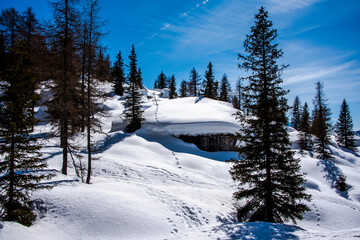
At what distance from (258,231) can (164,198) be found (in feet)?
17.0

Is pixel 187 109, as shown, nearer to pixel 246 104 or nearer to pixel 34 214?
pixel 246 104

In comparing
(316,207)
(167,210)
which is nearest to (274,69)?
(167,210)

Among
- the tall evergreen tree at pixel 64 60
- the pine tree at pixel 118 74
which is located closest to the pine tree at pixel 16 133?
the tall evergreen tree at pixel 64 60

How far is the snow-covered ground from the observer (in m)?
6.88

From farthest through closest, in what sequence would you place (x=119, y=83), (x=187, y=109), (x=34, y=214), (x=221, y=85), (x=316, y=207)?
1. (x=221, y=85)
2. (x=119, y=83)
3. (x=187, y=109)
4. (x=316, y=207)
5. (x=34, y=214)

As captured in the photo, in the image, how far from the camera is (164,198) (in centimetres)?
1005

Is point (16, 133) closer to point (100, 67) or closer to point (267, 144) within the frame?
point (100, 67)

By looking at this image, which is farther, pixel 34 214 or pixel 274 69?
pixel 274 69

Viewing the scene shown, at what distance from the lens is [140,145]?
20.1 meters

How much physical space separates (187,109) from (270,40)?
19144mm

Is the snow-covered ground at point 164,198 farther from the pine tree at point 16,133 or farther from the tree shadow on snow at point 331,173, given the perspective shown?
the pine tree at point 16,133

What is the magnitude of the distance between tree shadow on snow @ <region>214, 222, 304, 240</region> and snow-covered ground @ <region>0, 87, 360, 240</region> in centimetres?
4

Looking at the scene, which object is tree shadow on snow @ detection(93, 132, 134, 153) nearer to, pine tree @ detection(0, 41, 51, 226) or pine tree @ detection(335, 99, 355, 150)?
pine tree @ detection(0, 41, 51, 226)

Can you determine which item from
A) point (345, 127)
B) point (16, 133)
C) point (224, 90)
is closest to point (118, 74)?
point (224, 90)
